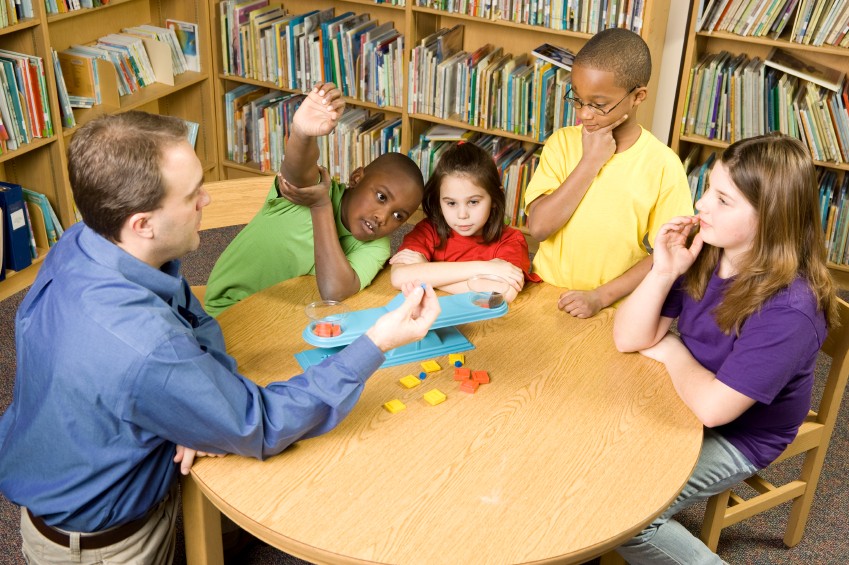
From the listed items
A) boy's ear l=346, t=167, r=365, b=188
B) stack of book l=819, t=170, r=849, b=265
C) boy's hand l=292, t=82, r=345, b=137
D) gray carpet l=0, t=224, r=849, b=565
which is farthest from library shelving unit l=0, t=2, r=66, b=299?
stack of book l=819, t=170, r=849, b=265

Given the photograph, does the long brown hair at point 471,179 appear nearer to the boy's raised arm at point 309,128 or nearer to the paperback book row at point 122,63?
the boy's raised arm at point 309,128

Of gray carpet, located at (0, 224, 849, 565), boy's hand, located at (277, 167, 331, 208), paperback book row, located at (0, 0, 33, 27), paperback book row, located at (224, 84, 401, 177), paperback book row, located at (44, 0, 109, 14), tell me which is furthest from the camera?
paperback book row, located at (224, 84, 401, 177)

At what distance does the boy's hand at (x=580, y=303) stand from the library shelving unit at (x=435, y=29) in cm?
176

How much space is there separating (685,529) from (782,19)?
239 centimetres

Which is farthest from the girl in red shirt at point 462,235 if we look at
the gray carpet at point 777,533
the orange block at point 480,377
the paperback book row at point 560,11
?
the paperback book row at point 560,11

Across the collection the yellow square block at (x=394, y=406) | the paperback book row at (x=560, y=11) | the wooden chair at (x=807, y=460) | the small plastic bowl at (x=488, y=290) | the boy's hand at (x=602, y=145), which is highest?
the paperback book row at (x=560, y=11)

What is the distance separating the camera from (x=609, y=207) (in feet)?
7.25

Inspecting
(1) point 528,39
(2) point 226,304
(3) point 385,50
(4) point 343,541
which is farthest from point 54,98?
(4) point 343,541

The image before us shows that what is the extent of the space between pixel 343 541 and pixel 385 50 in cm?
307

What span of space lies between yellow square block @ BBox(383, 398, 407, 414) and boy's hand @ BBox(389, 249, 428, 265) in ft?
1.82

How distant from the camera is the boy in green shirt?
2.04 meters

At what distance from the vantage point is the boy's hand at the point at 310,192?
6.63ft

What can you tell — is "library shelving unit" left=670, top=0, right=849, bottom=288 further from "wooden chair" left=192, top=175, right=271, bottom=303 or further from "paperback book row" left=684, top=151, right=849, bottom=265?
"wooden chair" left=192, top=175, right=271, bottom=303

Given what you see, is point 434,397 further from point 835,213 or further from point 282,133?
point 282,133
